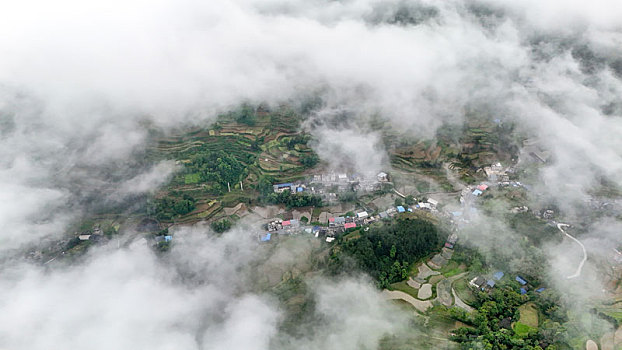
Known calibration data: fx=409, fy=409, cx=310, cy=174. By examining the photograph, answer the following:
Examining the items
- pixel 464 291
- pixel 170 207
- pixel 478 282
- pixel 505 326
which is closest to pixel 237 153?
pixel 170 207

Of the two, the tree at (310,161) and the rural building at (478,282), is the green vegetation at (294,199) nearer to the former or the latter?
the tree at (310,161)

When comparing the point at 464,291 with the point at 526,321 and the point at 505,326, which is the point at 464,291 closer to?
the point at 505,326

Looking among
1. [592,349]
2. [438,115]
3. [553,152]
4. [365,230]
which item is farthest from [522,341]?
[438,115]

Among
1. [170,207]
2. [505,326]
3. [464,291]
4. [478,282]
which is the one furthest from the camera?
[170,207]

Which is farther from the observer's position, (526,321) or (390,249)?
(390,249)

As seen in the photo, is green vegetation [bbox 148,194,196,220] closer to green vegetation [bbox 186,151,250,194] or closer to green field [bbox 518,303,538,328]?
green vegetation [bbox 186,151,250,194]

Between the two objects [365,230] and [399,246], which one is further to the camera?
[365,230]

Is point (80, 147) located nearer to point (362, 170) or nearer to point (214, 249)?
point (214, 249)

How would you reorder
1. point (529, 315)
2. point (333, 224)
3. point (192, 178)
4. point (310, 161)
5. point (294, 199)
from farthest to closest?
point (310, 161), point (192, 178), point (294, 199), point (333, 224), point (529, 315)
